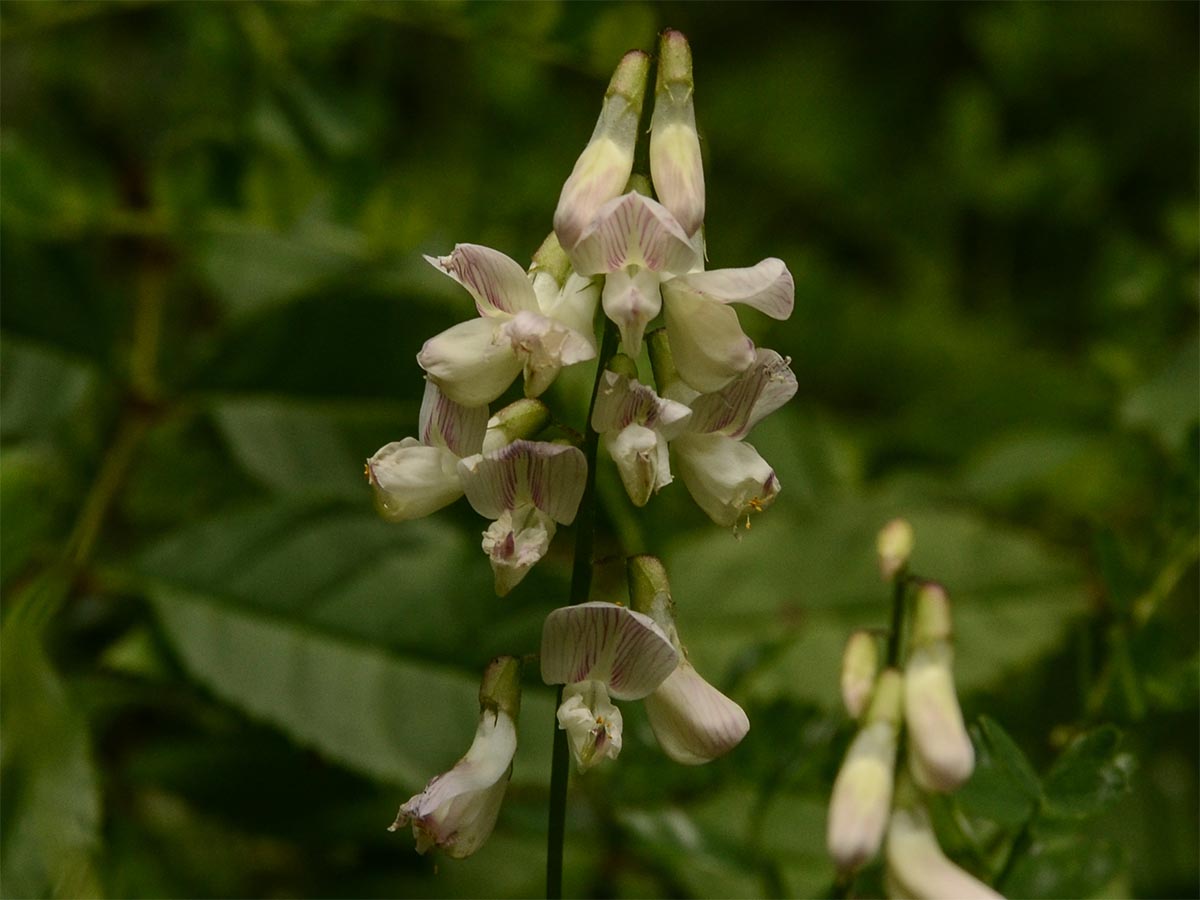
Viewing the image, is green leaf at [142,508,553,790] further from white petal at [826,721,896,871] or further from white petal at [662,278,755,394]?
white petal at [662,278,755,394]

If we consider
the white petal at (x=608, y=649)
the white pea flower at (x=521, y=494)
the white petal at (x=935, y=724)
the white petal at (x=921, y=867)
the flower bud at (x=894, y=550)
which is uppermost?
the white pea flower at (x=521, y=494)

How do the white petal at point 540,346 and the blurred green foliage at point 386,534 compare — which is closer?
the white petal at point 540,346

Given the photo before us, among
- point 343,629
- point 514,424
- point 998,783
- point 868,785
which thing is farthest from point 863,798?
point 343,629

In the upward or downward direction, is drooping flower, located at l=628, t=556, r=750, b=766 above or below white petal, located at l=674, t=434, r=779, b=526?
below

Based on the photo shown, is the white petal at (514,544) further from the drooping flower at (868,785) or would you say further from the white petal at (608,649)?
the drooping flower at (868,785)

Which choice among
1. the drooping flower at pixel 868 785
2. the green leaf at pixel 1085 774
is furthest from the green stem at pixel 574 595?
the green leaf at pixel 1085 774

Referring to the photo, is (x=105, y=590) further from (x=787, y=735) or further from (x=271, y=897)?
(x=787, y=735)

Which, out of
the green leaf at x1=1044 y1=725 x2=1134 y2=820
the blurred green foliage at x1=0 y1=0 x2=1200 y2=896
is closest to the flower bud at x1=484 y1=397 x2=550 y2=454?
the blurred green foliage at x1=0 y1=0 x2=1200 y2=896
